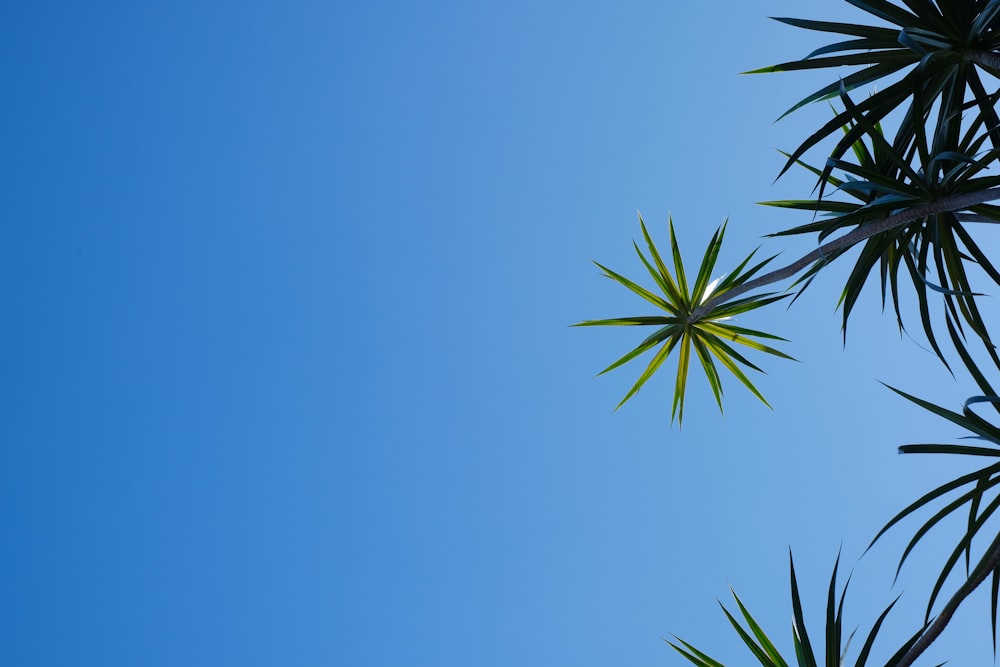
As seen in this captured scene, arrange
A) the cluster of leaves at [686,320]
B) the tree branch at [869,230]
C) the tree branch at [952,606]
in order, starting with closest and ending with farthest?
the tree branch at [952,606] → the tree branch at [869,230] → the cluster of leaves at [686,320]

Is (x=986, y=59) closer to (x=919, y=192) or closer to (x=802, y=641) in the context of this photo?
(x=919, y=192)

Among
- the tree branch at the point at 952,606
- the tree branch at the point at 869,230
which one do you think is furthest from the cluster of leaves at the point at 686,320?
the tree branch at the point at 952,606

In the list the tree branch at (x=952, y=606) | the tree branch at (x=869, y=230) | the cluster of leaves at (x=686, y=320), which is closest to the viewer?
the tree branch at (x=952, y=606)

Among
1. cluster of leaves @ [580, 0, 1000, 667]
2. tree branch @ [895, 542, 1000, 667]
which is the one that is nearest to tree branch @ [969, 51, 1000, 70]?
cluster of leaves @ [580, 0, 1000, 667]

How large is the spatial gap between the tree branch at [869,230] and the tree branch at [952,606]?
3.90ft

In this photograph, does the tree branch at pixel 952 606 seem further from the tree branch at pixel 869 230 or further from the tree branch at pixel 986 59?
the tree branch at pixel 986 59

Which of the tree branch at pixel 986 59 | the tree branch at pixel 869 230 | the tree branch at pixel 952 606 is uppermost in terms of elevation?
the tree branch at pixel 986 59

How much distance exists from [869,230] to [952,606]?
1403 millimetres

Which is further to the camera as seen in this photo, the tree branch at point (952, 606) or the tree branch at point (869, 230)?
the tree branch at point (869, 230)

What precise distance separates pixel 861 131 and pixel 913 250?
0.56 meters

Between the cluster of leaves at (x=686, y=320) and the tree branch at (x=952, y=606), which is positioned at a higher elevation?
the cluster of leaves at (x=686, y=320)

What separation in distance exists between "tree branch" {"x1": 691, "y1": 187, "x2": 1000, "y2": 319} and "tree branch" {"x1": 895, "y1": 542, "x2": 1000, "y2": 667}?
1.19m

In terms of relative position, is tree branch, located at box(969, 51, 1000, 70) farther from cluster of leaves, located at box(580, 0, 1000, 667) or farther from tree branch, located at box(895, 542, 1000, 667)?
tree branch, located at box(895, 542, 1000, 667)

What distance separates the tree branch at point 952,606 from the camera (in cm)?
234
